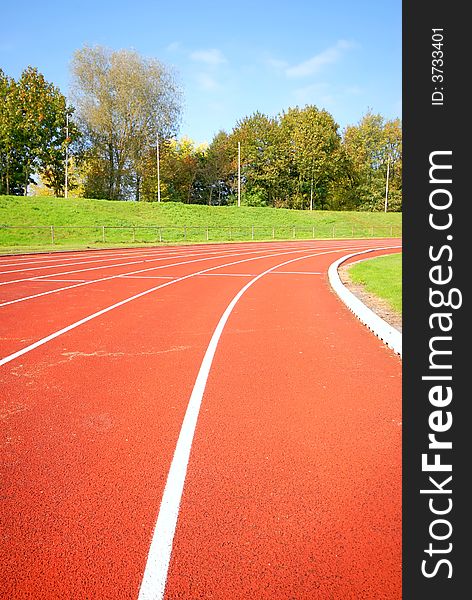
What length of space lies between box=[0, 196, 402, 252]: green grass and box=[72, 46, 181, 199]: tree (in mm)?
11091

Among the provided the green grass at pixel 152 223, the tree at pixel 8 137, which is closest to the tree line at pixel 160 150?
the tree at pixel 8 137

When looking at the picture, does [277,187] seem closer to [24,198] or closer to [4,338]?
[24,198]

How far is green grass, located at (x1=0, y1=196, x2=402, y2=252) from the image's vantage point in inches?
1359

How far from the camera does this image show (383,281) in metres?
12.6

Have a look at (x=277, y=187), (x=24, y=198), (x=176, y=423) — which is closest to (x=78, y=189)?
(x=24, y=198)

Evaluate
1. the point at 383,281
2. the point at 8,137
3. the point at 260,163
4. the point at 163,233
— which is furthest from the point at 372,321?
the point at 260,163

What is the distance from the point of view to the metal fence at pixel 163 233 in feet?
109

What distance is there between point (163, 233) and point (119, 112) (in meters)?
20.9

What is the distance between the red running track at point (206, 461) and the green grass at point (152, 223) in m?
24.9

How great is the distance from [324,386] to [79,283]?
33.4ft

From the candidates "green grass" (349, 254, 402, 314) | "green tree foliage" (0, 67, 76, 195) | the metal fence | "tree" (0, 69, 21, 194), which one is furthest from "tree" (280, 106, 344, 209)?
"green grass" (349, 254, 402, 314)

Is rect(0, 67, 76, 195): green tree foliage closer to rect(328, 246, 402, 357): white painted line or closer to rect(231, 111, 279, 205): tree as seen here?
rect(231, 111, 279, 205): tree

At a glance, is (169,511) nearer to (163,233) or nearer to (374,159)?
(163,233)

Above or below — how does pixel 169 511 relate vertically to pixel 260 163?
below
